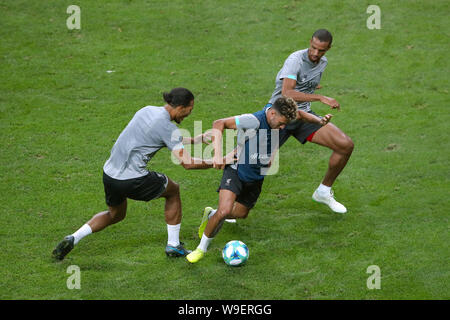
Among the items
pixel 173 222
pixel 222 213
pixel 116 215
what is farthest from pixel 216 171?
pixel 116 215

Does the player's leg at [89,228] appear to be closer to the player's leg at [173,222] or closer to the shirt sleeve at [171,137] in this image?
the player's leg at [173,222]

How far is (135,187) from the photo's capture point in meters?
7.67

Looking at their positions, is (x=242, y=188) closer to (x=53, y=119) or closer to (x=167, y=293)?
(x=167, y=293)

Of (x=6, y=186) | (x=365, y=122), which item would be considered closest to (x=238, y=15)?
(x=365, y=122)

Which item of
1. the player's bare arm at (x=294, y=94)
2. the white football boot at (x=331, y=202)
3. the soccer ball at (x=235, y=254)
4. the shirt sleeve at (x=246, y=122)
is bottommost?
the soccer ball at (x=235, y=254)

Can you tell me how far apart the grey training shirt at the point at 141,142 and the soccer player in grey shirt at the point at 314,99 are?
2.10 m

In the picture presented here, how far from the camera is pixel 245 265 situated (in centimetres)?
802

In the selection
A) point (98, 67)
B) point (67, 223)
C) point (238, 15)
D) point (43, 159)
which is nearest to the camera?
point (67, 223)

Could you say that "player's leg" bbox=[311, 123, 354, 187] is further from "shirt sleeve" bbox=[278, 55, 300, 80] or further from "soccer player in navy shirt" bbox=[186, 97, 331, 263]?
"soccer player in navy shirt" bbox=[186, 97, 331, 263]

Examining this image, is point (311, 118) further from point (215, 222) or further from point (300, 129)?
point (215, 222)

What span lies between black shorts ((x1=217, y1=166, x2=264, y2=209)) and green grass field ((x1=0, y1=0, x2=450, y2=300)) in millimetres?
575

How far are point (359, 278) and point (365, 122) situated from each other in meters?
5.24

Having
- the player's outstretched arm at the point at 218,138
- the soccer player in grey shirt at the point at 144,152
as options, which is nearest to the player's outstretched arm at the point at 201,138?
the player's outstretched arm at the point at 218,138

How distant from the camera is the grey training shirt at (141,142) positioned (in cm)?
754
